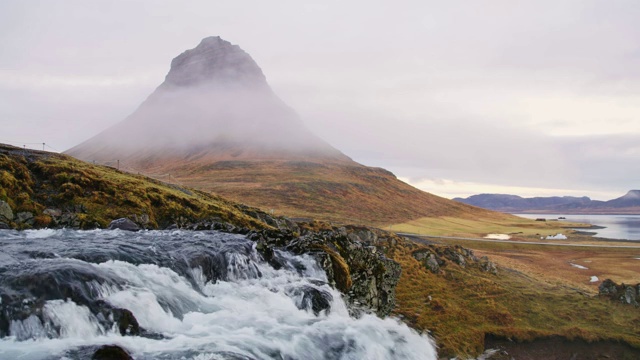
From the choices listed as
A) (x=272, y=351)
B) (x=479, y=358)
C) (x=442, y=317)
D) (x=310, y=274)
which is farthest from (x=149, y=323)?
(x=442, y=317)

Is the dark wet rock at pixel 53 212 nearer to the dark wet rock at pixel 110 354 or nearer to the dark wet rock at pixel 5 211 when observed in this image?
the dark wet rock at pixel 5 211

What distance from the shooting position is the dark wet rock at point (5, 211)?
33438mm

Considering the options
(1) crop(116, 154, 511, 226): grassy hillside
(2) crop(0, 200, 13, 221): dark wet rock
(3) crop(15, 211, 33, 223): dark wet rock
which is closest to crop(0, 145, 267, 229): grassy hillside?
(3) crop(15, 211, 33, 223): dark wet rock

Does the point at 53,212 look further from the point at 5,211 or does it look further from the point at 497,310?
the point at 497,310

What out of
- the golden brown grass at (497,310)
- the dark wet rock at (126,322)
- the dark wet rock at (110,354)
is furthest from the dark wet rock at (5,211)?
the golden brown grass at (497,310)

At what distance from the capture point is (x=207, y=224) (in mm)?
40875

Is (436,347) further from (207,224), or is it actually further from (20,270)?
(20,270)

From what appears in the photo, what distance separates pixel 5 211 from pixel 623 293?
60.1 meters

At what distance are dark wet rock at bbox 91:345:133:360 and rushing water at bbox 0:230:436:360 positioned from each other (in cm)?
72

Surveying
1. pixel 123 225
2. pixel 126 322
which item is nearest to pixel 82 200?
pixel 123 225

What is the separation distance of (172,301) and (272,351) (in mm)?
5873

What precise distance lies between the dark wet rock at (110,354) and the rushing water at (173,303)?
0.72m

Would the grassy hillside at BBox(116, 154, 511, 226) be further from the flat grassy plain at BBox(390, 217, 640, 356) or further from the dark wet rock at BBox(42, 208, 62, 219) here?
the dark wet rock at BBox(42, 208, 62, 219)

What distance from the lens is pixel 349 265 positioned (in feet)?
106
